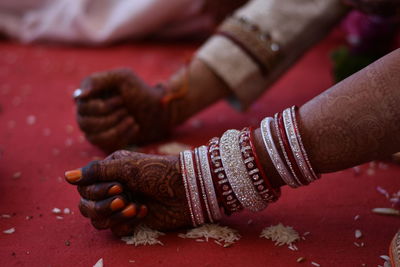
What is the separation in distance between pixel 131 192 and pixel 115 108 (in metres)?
0.38

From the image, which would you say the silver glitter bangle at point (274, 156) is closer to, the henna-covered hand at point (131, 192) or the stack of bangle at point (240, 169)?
the stack of bangle at point (240, 169)

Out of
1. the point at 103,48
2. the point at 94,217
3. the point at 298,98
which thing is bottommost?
the point at 94,217

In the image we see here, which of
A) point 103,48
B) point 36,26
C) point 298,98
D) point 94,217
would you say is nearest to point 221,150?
point 94,217

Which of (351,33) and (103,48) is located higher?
(103,48)

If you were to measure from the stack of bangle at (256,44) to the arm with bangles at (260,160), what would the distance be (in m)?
0.47

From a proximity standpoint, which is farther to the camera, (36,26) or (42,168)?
(36,26)

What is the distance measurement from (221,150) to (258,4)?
606mm

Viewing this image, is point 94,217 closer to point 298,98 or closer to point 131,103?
point 131,103

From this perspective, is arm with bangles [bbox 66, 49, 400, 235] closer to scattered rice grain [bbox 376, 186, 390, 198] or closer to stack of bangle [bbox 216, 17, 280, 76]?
scattered rice grain [bbox 376, 186, 390, 198]

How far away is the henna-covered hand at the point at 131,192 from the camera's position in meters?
0.81

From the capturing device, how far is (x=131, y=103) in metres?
1.21

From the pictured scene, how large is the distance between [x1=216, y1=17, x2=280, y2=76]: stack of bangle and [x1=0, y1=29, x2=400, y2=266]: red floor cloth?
22 cm

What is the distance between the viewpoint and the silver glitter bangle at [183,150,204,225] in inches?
33.0

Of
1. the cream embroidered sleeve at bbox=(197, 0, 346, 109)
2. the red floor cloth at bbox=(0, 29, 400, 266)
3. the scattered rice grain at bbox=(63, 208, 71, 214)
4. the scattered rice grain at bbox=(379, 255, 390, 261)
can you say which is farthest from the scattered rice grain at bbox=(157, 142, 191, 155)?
the scattered rice grain at bbox=(379, 255, 390, 261)
